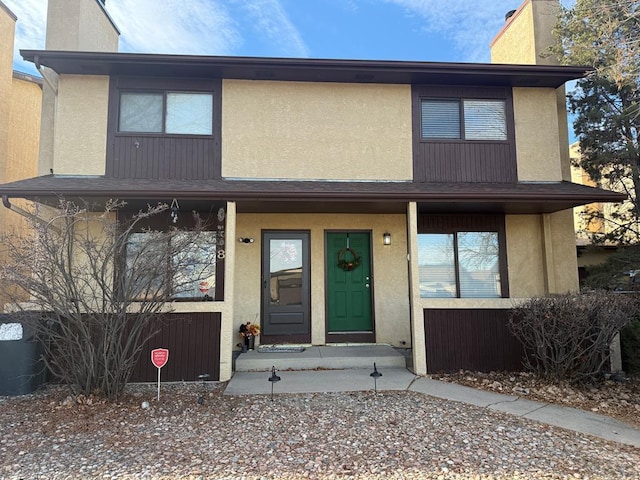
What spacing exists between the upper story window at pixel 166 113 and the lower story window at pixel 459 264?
4900 millimetres

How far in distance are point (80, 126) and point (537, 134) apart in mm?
8799

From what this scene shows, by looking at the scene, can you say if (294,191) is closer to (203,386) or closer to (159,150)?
(159,150)

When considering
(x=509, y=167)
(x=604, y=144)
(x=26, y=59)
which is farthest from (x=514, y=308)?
(x=26, y=59)

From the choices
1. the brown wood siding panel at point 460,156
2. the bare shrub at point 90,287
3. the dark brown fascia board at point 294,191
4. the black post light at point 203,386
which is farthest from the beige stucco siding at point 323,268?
the bare shrub at point 90,287

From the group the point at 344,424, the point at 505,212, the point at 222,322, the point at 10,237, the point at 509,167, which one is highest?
the point at 509,167

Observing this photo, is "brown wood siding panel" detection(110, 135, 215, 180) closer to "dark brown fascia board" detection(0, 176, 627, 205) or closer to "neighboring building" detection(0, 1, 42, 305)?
"dark brown fascia board" detection(0, 176, 627, 205)

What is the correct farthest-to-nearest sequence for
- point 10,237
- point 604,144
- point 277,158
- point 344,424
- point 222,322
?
point 604,144 → point 277,158 → point 222,322 → point 10,237 → point 344,424

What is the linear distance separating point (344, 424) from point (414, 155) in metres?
5.29

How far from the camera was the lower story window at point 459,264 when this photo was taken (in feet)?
26.4

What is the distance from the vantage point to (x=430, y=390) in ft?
18.4

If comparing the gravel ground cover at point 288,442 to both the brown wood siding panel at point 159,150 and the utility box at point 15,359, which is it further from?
the brown wood siding panel at point 159,150

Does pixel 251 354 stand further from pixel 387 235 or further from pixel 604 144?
pixel 604 144

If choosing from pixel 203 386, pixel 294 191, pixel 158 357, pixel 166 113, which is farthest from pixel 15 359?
pixel 166 113

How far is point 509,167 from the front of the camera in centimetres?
788
